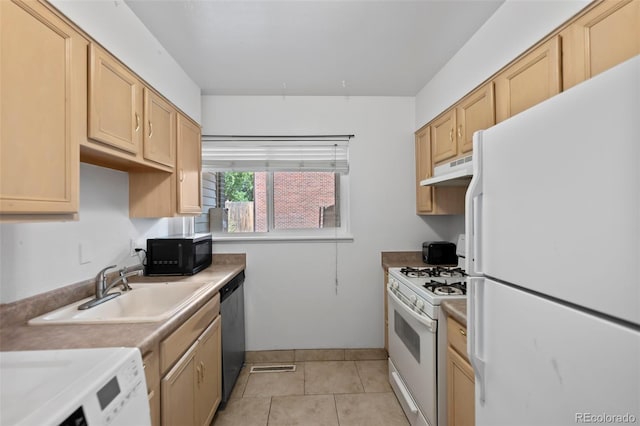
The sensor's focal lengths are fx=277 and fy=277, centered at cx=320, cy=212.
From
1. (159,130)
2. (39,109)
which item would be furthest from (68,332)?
(159,130)

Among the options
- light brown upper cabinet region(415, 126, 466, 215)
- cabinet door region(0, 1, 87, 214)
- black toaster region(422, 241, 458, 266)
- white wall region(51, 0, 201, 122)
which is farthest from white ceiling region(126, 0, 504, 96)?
black toaster region(422, 241, 458, 266)

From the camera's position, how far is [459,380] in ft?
4.60

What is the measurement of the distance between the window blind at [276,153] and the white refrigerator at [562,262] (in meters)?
1.83

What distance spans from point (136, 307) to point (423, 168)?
249 centimetres

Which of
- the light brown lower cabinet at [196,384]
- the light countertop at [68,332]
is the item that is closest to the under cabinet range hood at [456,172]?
the light countertop at [68,332]

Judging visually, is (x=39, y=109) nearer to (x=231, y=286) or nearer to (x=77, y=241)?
(x=77, y=241)

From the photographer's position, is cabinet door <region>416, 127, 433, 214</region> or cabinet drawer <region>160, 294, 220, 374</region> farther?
cabinet door <region>416, 127, 433, 214</region>

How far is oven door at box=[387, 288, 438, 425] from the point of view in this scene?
1575 mm

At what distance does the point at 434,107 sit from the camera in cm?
240

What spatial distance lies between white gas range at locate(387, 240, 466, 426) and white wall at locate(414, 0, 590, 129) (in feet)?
4.23

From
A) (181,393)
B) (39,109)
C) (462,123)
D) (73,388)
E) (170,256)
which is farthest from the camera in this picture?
(170,256)

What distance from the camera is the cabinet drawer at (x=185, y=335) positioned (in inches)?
48.1

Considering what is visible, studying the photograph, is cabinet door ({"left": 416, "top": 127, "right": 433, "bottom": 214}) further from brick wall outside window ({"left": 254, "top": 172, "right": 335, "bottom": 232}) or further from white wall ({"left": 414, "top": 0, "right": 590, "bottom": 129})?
brick wall outside window ({"left": 254, "top": 172, "right": 335, "bottom": 232})
